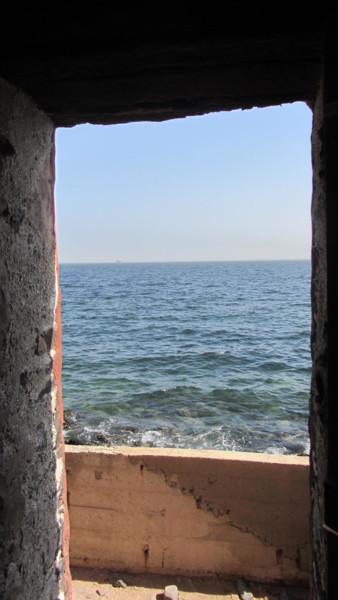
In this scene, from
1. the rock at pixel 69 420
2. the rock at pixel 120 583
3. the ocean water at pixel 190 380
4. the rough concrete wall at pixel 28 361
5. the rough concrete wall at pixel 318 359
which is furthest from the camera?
the rock at pixel 69 420

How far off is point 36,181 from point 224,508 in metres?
2.87

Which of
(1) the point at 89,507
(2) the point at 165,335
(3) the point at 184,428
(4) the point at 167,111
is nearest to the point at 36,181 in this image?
(4) the point at 167,111

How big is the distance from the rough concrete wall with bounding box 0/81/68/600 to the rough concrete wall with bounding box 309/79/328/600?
1.15 m

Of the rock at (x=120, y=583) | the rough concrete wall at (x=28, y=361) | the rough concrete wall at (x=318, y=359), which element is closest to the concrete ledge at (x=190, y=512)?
the rock at (x=120, y=583)

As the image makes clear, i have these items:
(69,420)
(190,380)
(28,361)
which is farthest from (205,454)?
(190,380)

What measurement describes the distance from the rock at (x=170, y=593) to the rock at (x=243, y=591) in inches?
18.7

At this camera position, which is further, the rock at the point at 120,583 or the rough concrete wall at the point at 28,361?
the rock at the point at 120,583

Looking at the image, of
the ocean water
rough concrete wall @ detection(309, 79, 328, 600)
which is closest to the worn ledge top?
rough concrete wall @ detection(309, 79, 328, 600)

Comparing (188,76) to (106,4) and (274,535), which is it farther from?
(274,535)

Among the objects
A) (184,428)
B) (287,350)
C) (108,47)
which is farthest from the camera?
(287,350)

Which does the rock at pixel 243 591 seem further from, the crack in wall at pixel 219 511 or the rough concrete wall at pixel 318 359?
the rough concrete wall at pixel 318 359

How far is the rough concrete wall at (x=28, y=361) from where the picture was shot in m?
1.83

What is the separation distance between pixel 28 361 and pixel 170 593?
2.41 m

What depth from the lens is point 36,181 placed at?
2.06 meters
